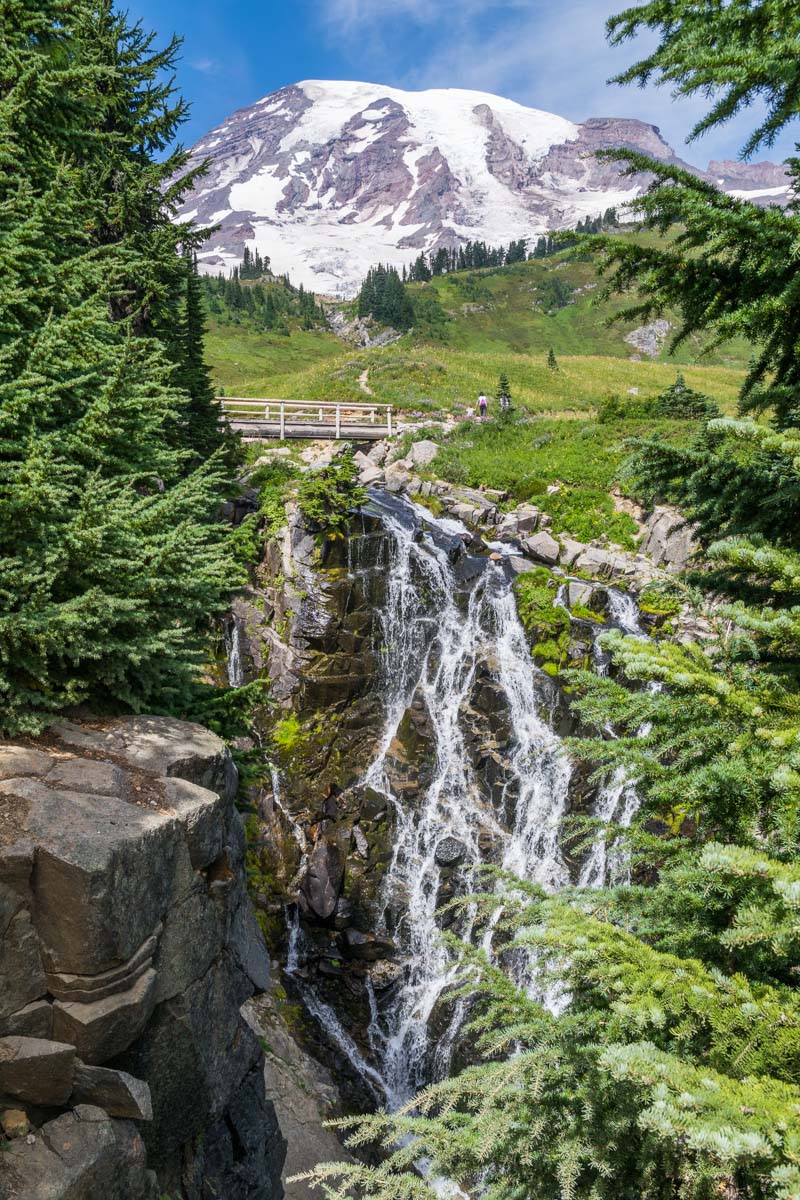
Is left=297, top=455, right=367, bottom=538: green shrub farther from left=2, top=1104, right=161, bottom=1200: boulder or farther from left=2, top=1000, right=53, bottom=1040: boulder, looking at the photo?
left=2, top=1104, right=161, bottom=1200: boulder

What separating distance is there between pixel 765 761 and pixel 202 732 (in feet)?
23.9

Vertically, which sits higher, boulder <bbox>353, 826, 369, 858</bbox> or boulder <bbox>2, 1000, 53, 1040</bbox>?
boulder <bbox>2, 1000, 53, 1040</bbox>

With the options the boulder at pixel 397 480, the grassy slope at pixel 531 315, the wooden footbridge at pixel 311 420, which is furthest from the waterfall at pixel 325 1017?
the grassy slope at pixel 531 315

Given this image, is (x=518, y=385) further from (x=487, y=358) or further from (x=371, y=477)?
(x=371, y=477)

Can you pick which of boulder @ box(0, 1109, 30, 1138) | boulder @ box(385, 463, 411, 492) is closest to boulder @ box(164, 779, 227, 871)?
boulder @ box(0, 1109, 30, 1138)

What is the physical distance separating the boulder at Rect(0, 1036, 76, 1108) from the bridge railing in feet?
95.8

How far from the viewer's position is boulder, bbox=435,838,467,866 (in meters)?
16.9

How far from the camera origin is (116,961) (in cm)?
634

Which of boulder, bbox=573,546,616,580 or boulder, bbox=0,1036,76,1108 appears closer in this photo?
boulder, bbox=0,1036,76,1108

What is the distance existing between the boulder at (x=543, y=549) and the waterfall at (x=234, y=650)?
1116cm

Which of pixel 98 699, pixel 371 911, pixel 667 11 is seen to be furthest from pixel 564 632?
pixel 667 11

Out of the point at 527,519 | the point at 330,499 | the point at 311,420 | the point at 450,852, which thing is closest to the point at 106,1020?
the point at 450,852

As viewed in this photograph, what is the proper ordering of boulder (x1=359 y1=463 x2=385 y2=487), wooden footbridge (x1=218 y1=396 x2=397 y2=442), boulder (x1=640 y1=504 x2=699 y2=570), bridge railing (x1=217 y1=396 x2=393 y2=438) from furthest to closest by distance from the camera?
bridge railing (x1=217 y1=396 x2=393 y2=438)
wooden footbridge (x1=218 y1=396 x2=397 y2=442)
boulder (x1=359 y1=463 x2=385 y2=487)
boulder (x1=640 y1=504 x2=699 y2=570)

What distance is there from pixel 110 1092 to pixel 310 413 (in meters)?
34.2
